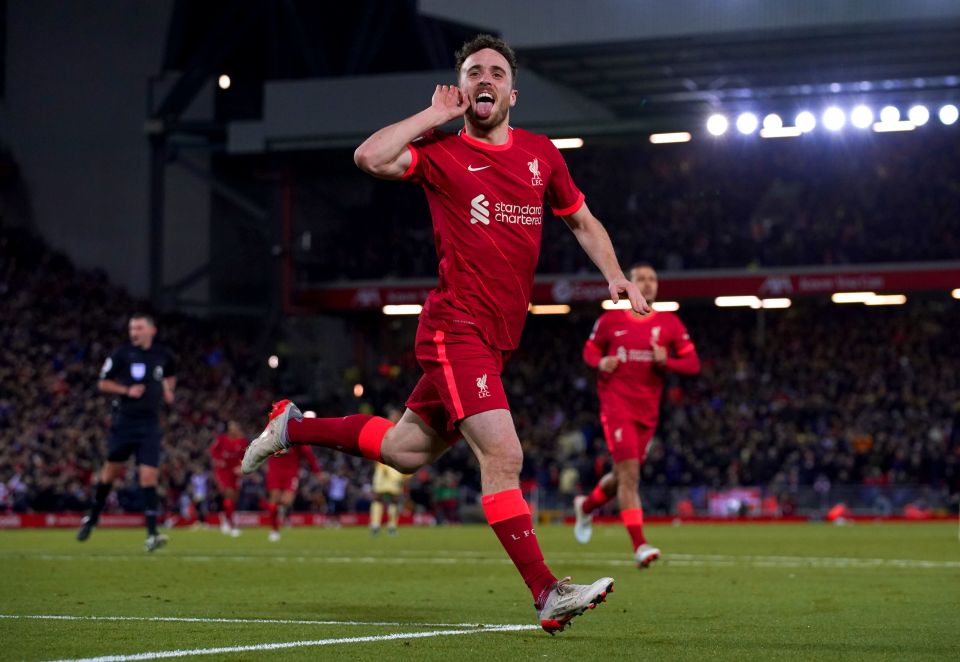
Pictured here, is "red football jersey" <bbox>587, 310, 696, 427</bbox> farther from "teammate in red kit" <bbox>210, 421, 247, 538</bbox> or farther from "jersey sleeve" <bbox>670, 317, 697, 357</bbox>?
"teammate in red kit" <bbox>210, 421, 247, 538</bbox>

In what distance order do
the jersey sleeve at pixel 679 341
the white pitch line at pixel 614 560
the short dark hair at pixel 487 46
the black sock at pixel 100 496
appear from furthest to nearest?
the black sock at pixel 100 496 → the jersey sleeve at pixel 679 341 → the white pitch line at pixel 614 560 → the short dark hair at pixel 487 46

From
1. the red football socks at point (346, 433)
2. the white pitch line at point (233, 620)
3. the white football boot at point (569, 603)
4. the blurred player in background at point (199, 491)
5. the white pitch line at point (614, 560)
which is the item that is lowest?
the blurred player in background at point (199, 491)

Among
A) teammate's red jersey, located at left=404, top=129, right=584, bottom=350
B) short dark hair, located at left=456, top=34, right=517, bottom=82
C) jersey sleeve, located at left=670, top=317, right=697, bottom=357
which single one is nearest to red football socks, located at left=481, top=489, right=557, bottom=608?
teammate's red jersey, located at left=404, top=129, right=584, bottom=350

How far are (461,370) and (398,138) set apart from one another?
3.58ft

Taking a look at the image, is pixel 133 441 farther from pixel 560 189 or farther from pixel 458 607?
pixel 560 189

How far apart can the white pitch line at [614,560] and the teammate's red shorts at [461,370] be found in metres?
6.33

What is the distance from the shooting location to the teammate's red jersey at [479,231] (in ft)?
22.3

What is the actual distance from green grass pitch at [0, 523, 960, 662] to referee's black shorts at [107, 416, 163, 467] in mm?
1007

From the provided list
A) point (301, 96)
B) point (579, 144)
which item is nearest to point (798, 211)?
point (579, 144)

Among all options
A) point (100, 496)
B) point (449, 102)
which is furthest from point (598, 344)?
point (449, 102)

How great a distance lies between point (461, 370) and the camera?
667 cm

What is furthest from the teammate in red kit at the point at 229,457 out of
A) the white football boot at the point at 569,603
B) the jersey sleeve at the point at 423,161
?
the white football boot at the point at 569,603

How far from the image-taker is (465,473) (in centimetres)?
3900

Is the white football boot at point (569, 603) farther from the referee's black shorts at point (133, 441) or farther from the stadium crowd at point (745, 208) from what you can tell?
the stadium crowd at point (745, 208)
